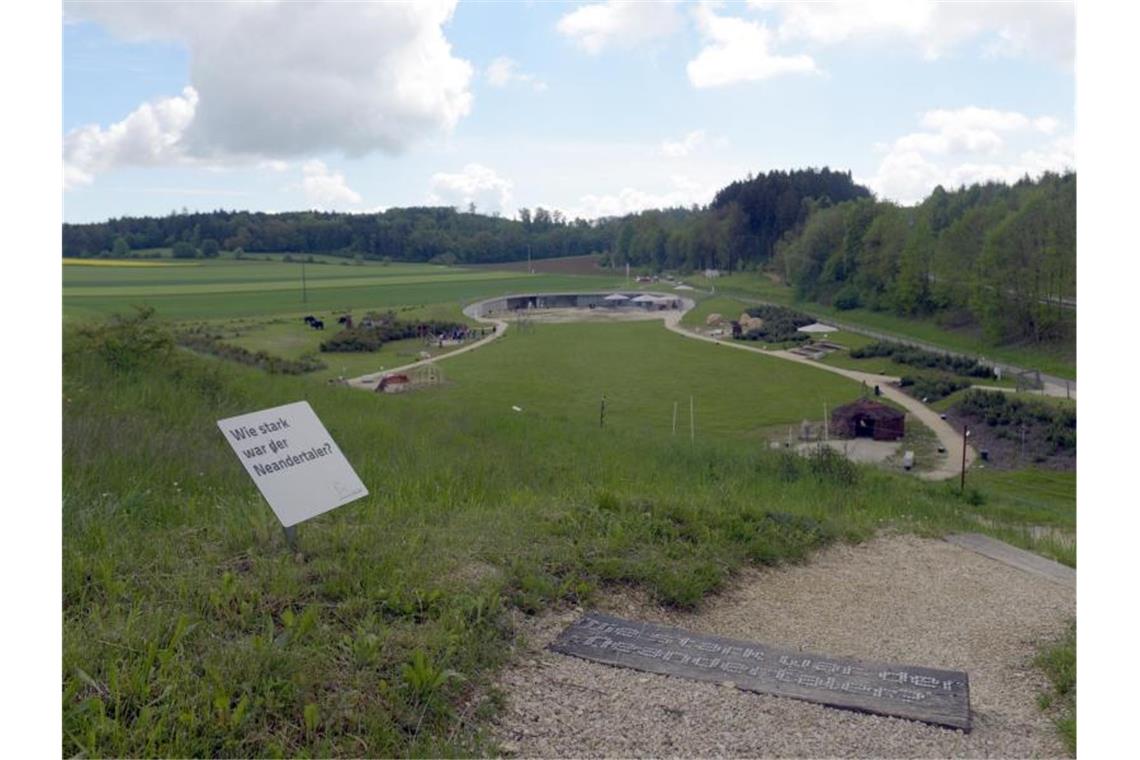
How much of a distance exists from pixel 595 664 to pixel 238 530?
7.03 ft

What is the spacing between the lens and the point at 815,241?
31.3 metres

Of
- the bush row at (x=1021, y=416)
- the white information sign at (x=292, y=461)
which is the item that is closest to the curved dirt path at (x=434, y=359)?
the bush row at (x=1021, y=416)

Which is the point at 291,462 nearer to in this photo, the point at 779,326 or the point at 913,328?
the point at 779,326

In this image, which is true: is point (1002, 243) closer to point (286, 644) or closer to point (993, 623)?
point (993, 623)

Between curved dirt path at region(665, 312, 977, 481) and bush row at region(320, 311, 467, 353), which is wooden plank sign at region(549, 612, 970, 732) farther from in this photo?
bush row at region(320, 311, 467, 353)

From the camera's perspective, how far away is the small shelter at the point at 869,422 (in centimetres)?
1869

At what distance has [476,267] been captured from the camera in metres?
35.6

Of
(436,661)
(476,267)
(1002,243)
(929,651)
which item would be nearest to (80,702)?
(436,661)

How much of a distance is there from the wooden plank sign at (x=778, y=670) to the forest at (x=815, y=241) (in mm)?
15229

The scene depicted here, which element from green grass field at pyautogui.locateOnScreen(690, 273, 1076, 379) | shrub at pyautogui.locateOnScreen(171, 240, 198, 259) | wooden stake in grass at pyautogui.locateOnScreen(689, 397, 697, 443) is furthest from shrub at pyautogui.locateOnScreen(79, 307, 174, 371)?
green grass field at pyautogui.locateOnScreen(690, 273, 1076, 379)

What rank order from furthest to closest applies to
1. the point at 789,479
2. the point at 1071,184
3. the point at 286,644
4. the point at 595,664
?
1. the point at 1071,184
2. the point at 789,479
3. the point at 595,664
4. the point at 286,644

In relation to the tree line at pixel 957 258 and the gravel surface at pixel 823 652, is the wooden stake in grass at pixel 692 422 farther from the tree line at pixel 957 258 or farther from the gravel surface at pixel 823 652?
the gravel surface at pixel 823 652

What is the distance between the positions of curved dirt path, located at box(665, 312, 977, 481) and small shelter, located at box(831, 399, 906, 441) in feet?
2.68

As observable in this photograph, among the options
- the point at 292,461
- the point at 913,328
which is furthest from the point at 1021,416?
the point at 292,461
